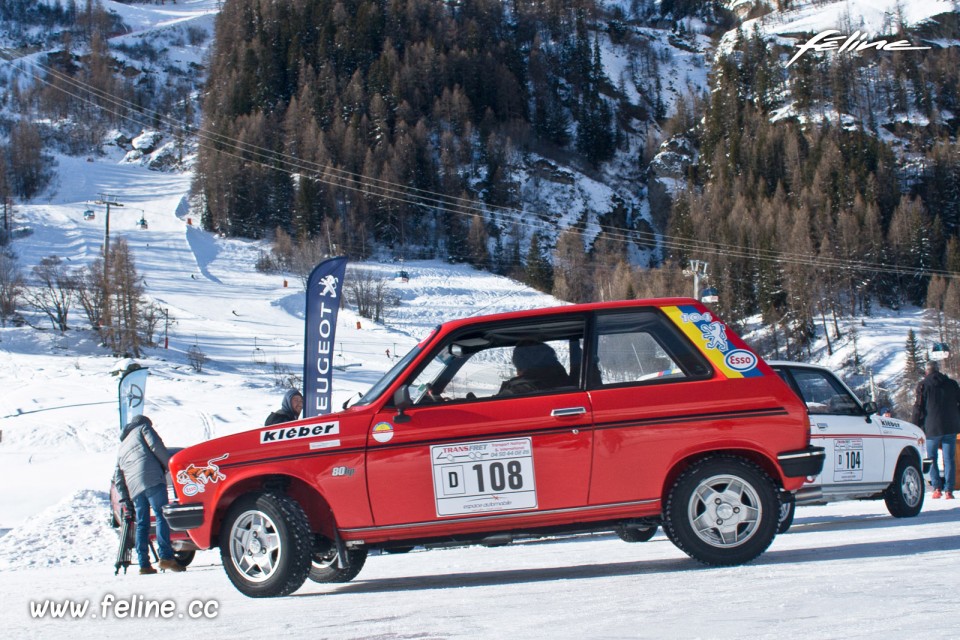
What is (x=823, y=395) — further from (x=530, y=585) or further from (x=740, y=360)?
(x=530, y=585)

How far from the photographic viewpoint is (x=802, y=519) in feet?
33.2

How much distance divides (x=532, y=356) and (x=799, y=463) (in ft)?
6.10

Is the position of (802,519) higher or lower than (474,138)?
lower

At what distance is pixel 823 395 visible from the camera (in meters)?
9.36

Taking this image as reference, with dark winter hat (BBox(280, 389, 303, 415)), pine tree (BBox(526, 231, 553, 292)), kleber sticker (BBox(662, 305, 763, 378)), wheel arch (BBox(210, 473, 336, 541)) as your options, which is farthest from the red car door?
pine tree (BBox(526, 231, 553, 292))

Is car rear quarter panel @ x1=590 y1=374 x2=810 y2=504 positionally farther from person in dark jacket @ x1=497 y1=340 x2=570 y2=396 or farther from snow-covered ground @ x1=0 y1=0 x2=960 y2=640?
snow-covered ground @ x1=0 y1=0 x2=960 y2=640

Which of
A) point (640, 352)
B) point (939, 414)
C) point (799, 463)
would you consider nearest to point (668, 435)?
point (640, 352)

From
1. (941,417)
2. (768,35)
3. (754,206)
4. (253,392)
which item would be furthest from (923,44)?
(941,417)

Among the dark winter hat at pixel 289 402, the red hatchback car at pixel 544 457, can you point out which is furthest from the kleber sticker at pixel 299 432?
the dark winter hat at pixel 289 402

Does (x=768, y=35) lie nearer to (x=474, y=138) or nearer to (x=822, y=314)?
(x=474, y=138)

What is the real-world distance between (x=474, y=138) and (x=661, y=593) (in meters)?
134

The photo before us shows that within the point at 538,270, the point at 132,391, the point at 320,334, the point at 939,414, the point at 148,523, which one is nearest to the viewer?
the point at 148,523

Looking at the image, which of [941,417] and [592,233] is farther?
[592,233]

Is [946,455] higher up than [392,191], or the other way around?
[392,191]
